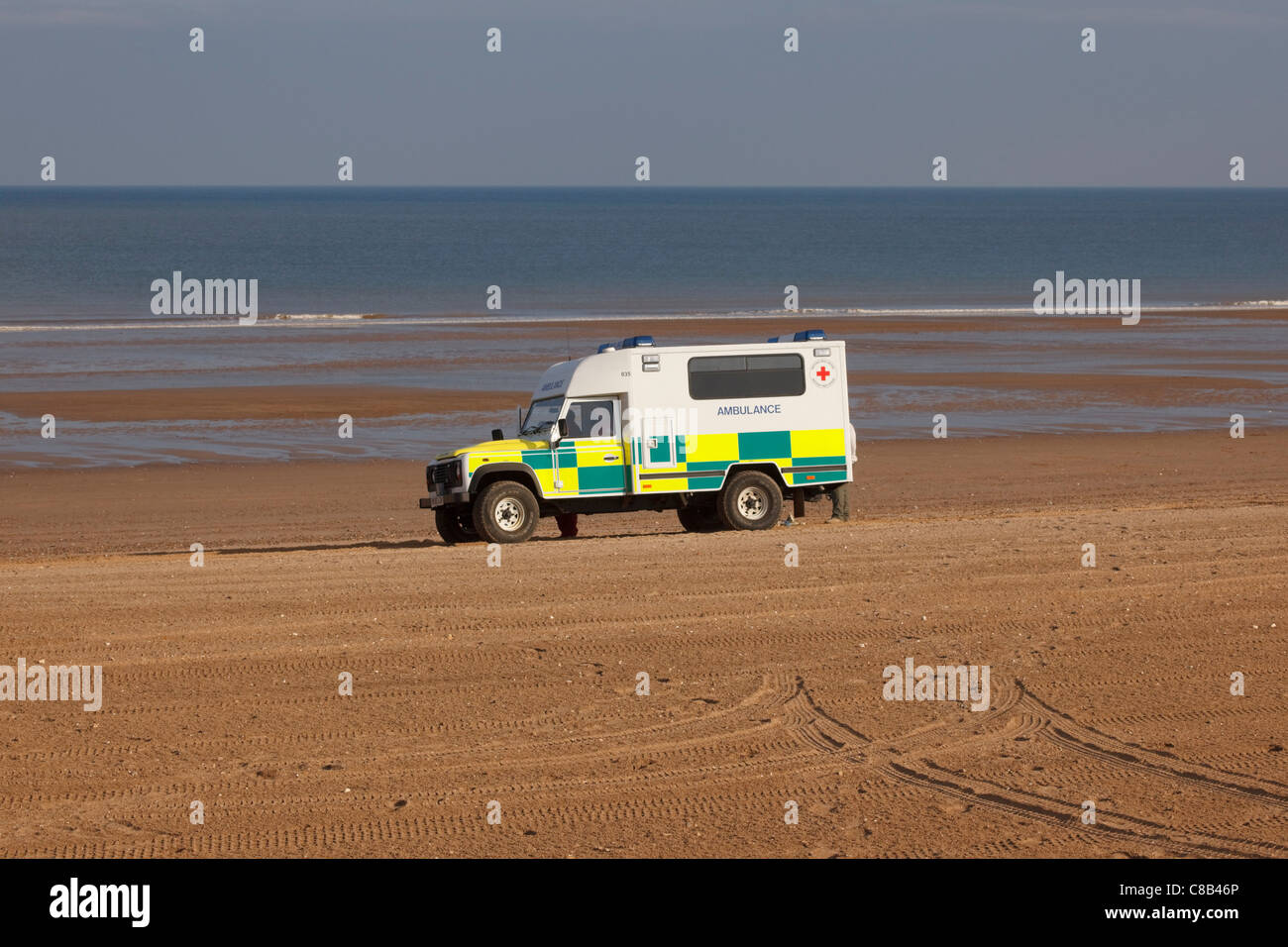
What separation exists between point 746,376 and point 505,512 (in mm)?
3147

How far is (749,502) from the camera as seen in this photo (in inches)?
680

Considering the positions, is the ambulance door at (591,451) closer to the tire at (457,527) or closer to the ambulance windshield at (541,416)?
the ambulance windshield at (541,416)

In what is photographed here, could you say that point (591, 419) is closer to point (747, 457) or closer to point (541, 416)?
point (541, 416)

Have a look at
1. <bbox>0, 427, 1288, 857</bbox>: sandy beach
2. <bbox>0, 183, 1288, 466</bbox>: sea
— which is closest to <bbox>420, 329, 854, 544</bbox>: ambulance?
<bbox>0, 427, 1288, 857</bbox>: sandy beach

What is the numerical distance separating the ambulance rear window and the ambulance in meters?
0.01

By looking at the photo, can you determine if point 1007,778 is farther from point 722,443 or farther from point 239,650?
point 722,443

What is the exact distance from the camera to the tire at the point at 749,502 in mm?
17188

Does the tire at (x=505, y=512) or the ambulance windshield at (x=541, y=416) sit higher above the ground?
the ambulance windshield at (x=541, y=416)

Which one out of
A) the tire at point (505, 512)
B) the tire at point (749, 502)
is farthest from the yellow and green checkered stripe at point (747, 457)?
the tire at point (505, 512)

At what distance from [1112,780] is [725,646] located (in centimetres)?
352

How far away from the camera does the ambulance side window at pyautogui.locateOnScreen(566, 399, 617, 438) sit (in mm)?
16984

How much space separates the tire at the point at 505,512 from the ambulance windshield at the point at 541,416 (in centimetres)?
86

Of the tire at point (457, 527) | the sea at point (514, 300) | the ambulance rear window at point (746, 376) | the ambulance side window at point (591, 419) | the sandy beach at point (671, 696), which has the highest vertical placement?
the sea at point (514, 300)

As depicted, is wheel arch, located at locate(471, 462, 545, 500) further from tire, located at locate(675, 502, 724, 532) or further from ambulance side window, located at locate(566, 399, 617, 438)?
tire, located at locate(675, 502, 724, 532)
